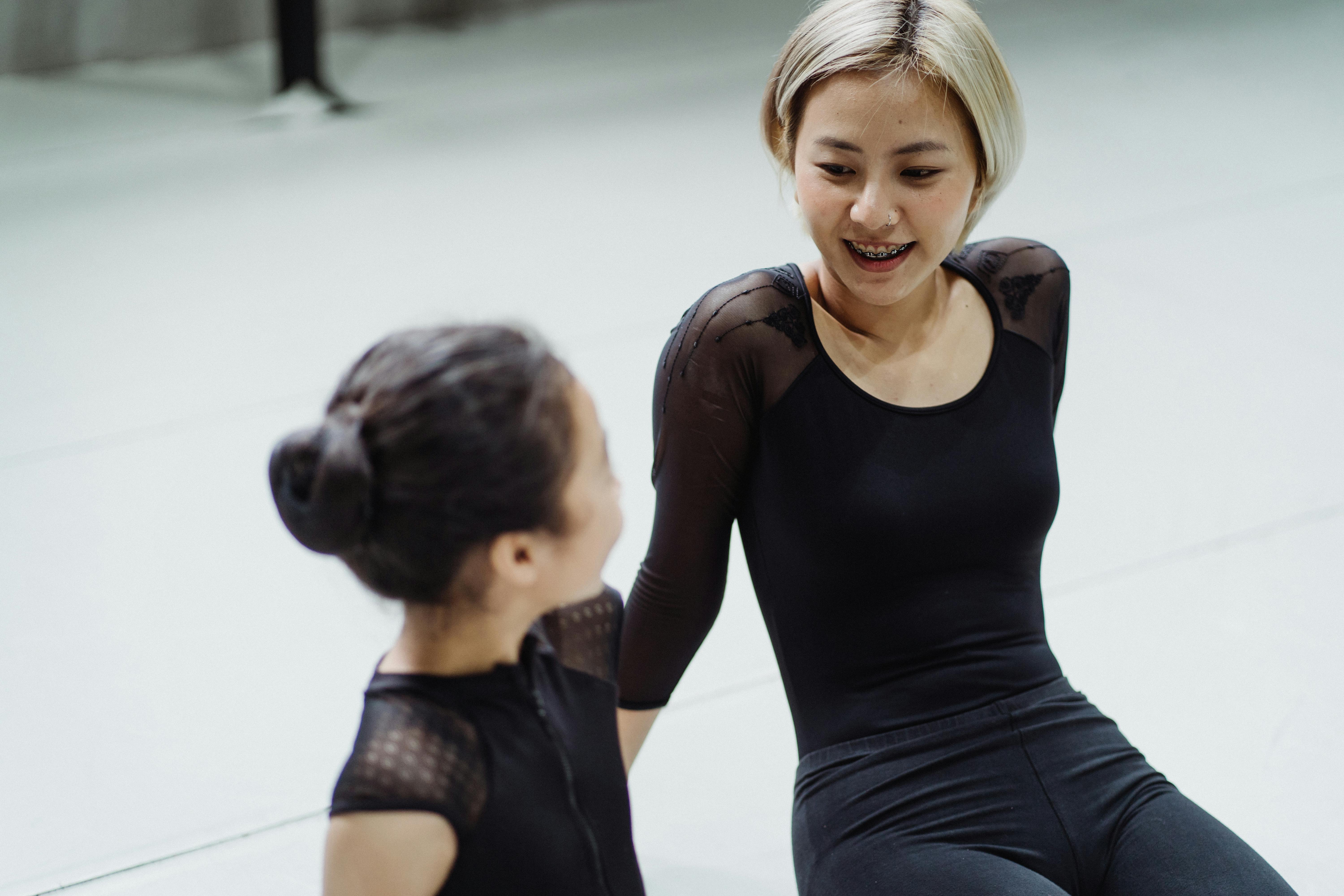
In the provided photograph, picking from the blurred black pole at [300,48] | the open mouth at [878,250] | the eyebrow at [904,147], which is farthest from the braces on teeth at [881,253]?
the blurred black pole at [300,48]

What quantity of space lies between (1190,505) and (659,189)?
7.65 feet

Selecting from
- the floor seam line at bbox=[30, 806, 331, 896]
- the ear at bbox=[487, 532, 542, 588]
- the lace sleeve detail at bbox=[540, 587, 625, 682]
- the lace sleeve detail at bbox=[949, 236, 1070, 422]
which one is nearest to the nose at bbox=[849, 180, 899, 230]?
the lace sleeve detail at bbox=[949, 236, 1070, 422]

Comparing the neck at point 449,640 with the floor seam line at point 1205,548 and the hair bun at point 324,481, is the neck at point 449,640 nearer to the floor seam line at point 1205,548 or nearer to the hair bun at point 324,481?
the hair bun at point 324,481

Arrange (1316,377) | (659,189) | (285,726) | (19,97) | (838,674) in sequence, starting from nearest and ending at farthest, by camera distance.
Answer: (838,674), (285,726), (1316,377), (659,189), (19,97)

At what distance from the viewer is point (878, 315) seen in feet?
5.45

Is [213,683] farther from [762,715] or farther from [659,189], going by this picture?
[659,189]

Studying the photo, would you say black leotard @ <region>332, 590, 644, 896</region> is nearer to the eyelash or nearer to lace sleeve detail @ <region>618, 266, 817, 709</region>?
lace sleeve detail @ <region>618, 266, 817, 709</region>

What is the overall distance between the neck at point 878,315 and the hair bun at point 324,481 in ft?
2.68

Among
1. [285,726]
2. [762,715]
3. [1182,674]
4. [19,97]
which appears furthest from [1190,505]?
[19,97]

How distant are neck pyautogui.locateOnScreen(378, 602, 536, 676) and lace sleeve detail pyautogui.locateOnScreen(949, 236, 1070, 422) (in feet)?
2.89

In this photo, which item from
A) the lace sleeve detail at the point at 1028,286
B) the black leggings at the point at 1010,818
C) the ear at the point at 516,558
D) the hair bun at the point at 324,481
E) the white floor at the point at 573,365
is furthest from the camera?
the white floor at the point at 573,365

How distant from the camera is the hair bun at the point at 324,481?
956mm

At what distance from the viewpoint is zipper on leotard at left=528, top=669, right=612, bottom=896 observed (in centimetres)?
116

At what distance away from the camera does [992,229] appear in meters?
4.01
